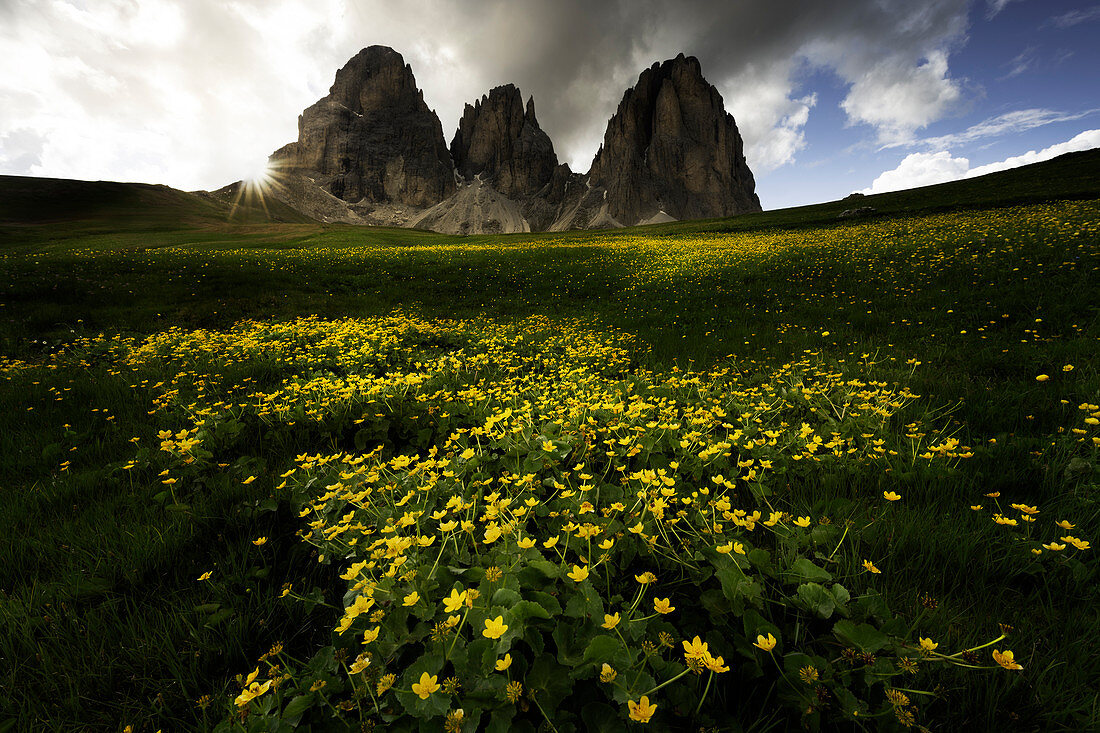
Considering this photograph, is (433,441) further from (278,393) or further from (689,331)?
(689,331)

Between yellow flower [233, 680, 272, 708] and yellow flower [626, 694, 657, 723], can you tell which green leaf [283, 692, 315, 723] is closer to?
yellow flower [233, 680, 272, 708]

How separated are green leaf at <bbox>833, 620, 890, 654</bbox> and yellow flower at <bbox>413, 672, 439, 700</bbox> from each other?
1558 millimetres

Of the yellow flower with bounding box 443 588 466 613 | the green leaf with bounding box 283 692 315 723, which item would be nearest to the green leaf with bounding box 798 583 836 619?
the yellow flower with bounding box 443 588 466 613

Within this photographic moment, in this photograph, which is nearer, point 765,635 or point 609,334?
point 765,635

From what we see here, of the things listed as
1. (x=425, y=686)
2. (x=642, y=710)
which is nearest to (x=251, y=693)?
(x=425, y=686)

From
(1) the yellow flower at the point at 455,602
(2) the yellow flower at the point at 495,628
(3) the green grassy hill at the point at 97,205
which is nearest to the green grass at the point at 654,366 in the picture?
(1) the yellow flower at the point at 455,602

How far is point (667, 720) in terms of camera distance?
1.54 metres

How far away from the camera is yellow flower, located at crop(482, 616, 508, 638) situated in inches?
57.1

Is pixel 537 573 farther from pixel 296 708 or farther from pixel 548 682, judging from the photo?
pixel 296 708

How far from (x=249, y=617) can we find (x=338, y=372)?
516cm

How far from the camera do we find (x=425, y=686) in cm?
141

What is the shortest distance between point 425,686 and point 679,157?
214737 mm

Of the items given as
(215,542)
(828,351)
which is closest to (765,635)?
(215,542)

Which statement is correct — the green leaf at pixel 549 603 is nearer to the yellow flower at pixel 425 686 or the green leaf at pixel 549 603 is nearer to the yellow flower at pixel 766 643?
the yellow flower at pixel 425 686
